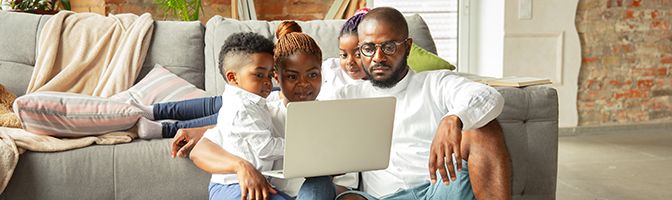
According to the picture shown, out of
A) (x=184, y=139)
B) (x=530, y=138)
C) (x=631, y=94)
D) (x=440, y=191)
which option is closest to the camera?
(x=440, y=191)

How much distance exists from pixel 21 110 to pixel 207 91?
0.73 meters

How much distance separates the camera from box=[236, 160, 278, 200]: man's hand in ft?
5.40

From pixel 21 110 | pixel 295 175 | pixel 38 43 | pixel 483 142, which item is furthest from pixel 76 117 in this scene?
pixel 483 142

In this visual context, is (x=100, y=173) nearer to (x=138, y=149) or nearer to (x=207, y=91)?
(x=138, y=149)

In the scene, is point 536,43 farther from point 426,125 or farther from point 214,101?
point 426,125

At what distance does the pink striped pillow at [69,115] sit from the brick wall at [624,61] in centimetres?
314

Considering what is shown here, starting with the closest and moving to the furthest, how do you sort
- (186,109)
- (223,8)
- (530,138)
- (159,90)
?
(530,138) → (186,109) → (159,90) → (223,8)

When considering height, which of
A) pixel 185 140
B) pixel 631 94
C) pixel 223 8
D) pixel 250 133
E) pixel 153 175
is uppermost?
pixel 223 8

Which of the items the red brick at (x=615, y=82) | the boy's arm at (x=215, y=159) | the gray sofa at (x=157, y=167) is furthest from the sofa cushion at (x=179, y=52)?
the red brick at (x=615, y=82)

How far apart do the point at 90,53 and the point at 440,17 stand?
245 cm

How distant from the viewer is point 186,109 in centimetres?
255

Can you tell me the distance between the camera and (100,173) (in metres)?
2.28

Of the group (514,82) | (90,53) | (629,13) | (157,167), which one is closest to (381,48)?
(514,82)

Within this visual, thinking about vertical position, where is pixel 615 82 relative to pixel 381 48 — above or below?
below
